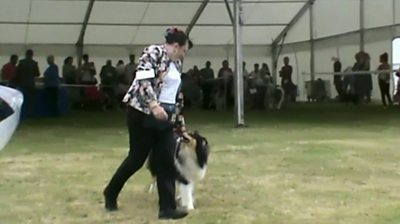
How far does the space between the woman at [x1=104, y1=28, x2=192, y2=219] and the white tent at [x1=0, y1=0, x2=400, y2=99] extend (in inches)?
795

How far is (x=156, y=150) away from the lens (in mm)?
5785

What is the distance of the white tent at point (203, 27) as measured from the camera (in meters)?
26.1

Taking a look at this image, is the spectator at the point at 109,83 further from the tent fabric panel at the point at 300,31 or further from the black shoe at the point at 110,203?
the black shoe at the point at 110,203

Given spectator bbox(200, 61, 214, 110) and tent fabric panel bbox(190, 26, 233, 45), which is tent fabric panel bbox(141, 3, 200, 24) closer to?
tent fabric panel bbox(190, 26, 233, 45)

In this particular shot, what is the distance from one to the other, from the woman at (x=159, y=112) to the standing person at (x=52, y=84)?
14808 millimetres

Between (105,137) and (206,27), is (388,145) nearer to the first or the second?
(105,137)

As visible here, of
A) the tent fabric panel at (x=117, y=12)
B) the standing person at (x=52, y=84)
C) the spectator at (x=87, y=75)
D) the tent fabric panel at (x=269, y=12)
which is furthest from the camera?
the tent fabric panel at (x=269, y=12)

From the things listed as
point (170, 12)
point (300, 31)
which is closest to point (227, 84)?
point (170, 12)

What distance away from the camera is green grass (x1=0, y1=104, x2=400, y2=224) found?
6051 millimetres

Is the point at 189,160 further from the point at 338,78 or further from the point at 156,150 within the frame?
the point at 338,78

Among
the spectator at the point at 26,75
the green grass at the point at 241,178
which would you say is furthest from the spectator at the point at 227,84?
the green grass at the point at 241,178

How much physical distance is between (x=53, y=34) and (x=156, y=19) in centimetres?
387

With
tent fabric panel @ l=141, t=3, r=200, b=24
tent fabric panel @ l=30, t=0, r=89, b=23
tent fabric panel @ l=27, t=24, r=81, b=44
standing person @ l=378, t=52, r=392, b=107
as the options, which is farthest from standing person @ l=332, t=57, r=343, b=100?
tent fabric panel @ l=27, t=24, r=81, b=44

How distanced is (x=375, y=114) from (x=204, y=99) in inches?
272
